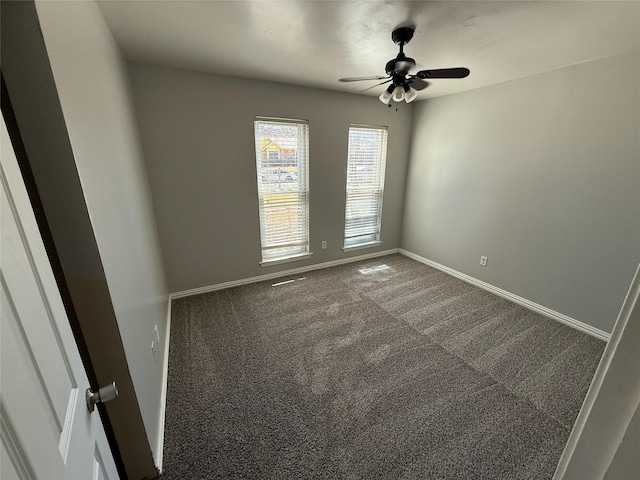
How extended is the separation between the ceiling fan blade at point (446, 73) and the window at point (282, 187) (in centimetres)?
153

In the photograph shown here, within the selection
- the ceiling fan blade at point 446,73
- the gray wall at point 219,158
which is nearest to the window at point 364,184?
the gray wall at point 219,158

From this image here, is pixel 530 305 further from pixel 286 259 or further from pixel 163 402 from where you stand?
pixel 163 402

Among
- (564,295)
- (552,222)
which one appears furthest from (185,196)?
(564,295)

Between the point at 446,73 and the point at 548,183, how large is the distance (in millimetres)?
1645

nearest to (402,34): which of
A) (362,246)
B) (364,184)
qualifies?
(364,184)

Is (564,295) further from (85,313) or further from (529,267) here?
(85,313)

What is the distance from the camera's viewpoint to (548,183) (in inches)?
99.6

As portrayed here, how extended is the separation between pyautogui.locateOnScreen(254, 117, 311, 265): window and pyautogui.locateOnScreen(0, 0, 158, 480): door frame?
2.35 meters

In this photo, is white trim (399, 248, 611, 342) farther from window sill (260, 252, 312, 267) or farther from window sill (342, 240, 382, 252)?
window sill (260, 252, 312, 267)

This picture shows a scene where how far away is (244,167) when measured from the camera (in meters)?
2.91

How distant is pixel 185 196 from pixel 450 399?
9.66ft

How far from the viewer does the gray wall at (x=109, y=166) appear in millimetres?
862

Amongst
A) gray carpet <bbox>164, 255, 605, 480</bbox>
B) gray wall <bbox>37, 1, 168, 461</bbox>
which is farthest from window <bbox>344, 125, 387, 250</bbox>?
gray wall <bbox>37, 1, 168, 461</bbox>

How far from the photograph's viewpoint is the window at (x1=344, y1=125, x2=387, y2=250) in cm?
357
